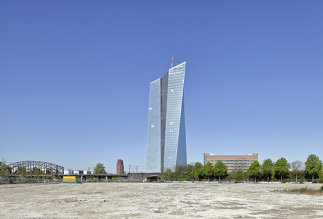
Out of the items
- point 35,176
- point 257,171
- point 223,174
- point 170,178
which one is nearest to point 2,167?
point 35,176

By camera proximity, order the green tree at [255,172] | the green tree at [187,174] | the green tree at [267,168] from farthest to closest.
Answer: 1. the green tree at [187,174]
2. the green tree at [255,172]
3. the green tree at [267,168]

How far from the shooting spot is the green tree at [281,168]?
452 ft

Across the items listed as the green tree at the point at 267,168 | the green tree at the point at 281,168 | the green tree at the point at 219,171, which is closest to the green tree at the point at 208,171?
the green tree at the point at 219,171

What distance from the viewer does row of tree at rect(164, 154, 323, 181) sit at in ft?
436

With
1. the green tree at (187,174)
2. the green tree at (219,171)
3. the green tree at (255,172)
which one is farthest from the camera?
the green tree at (187,174)

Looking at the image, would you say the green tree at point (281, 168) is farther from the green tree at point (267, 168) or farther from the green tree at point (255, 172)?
the green tree at point (255, 172)

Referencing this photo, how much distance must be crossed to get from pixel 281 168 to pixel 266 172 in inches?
326

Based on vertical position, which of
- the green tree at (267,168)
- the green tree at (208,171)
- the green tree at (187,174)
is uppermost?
the green tree at (267,168)

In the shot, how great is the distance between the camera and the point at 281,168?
137375 millimetres

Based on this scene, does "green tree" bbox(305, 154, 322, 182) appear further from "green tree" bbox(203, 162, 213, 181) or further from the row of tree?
"green tree" bbox(203, 162, 213, 181)

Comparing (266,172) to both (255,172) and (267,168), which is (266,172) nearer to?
(267,168)

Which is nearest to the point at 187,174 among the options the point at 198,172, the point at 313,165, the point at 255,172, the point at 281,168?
the point at 198,172

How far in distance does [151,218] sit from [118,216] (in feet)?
11.8

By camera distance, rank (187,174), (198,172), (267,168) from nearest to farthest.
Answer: (267,168) → (198,172) → (187,174)
